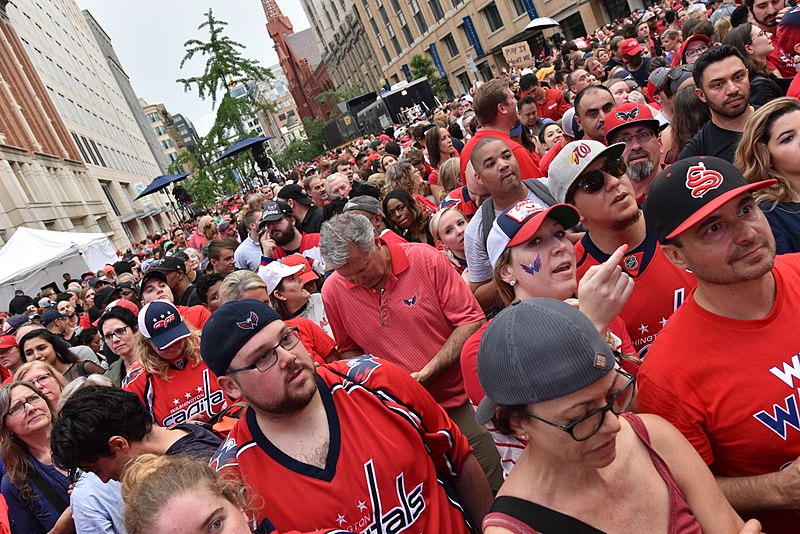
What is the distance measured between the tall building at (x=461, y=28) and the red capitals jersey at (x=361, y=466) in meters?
20.0

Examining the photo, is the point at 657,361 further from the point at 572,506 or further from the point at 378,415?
the point at 378,415

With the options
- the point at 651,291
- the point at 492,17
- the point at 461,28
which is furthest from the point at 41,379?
the point at 461,28

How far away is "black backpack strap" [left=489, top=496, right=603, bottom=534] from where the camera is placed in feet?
5.58

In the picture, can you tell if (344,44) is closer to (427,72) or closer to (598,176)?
(427,72)

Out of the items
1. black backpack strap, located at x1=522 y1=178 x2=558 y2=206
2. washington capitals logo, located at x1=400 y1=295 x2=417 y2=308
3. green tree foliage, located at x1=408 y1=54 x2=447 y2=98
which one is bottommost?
washington capitals logo, located at x1=400 y1=295 x2=417 y2=308

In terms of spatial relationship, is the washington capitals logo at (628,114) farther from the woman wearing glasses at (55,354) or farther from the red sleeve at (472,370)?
the woman wearing glasses at (55,354)

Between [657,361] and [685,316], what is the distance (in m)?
0.20

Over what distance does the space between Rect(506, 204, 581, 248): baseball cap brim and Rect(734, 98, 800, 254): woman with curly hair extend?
1.00 m

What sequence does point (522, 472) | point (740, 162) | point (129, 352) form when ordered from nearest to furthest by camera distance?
1. point (522, 472)
2. point (740, 162)
3. point (129, 352)

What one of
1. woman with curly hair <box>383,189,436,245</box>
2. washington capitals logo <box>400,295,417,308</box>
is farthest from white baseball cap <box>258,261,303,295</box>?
washington capitals logo <box>400,295,417,308</box>

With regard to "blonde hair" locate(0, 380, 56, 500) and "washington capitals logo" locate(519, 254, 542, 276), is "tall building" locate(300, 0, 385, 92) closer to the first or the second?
"blonde hair" locate(0, 380, 56, 500)

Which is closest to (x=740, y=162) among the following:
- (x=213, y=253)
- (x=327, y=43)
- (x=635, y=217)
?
(x=635, y=217)

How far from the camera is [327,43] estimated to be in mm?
96188

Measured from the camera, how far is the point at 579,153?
3223mm
